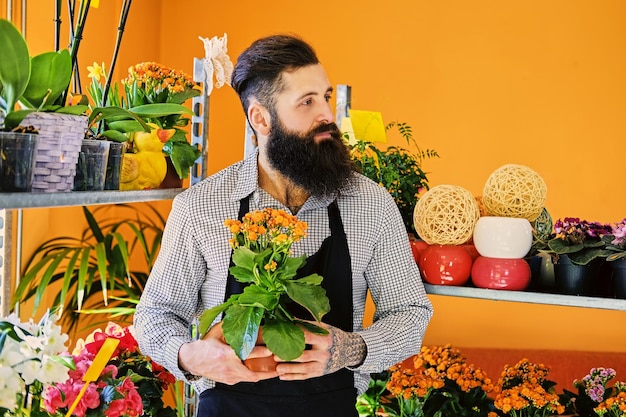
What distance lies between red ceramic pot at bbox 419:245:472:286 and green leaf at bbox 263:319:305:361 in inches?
21.3

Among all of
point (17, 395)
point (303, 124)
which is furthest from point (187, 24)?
point (17, 395)

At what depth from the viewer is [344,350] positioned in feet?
5.88

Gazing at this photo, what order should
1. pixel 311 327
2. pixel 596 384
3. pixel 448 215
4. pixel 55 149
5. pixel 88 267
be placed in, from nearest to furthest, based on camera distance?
pixel 55 149, pixel 311 327, pixel 448 215, pixel 596 384, pixel 88 267

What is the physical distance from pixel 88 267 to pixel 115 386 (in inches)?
68.9

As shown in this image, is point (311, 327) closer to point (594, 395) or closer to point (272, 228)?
point (272, 228)

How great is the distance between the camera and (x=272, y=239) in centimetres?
159

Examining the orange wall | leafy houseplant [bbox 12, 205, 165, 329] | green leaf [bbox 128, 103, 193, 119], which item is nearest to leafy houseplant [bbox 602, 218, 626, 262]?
Answer: green leaf [bbox 128, 103, 193, 119]

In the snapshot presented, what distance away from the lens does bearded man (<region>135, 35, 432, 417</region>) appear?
1.90m

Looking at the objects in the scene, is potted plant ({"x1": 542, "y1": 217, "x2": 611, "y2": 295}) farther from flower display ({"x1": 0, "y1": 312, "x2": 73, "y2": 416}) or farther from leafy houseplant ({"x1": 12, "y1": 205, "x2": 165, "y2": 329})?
leafy houseplant ({"x1": 12, "y1": 205, "x2": 165, "y2": 329})

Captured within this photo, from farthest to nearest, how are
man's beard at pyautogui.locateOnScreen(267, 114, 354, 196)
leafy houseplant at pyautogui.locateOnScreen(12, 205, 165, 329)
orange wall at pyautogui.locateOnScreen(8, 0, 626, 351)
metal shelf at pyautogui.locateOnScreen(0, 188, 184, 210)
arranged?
orange wall at pyautogui.locateOnScreen(8, 0, 626, 351)
leafy houseplant at pyautogui.locateOnScreen(12, 205, 165, 329)
man's beard at pyautogui.locateOnScreen(267, 114, 354, 196)
metal shelf at pyautogui.locateOnScreen(0, 188, 184, 210)

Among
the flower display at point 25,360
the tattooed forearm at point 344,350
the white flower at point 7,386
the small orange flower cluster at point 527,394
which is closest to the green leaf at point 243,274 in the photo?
the tattooed forearm at point 344,350

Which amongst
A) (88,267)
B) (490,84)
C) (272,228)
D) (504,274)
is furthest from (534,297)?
(490,84)

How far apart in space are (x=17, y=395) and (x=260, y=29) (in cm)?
307

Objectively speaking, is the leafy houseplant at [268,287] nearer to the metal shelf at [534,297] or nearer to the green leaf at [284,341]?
the green leaf at [284,341]
